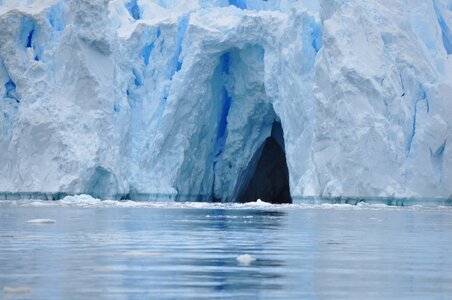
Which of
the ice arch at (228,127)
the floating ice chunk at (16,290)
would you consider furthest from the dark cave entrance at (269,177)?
the floating ice chunk at (16,290)

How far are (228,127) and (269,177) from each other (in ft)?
26.6

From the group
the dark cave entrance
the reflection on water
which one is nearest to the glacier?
the dark cave entrance

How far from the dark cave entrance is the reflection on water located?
24503mm

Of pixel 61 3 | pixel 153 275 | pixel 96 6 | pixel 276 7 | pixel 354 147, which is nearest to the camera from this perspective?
pixel 153 275

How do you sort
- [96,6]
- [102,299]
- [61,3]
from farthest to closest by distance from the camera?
1. [61,3]
2. [96,6]
3. [102,299]

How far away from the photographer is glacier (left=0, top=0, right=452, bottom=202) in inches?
1041

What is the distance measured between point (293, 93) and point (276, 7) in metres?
4.76

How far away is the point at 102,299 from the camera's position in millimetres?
5422

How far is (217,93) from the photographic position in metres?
32.8

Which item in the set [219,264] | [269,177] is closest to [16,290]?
[219,264]

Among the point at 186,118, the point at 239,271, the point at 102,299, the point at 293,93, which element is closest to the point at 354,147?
the point at 293,93

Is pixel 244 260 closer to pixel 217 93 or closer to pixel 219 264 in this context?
pixel 219 264

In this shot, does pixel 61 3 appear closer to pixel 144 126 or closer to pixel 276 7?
pixel 144 126

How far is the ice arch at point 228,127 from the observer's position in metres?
31.9
